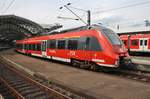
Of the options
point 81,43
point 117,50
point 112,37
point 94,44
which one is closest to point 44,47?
point 81,43

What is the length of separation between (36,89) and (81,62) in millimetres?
7576

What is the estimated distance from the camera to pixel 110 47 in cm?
1645

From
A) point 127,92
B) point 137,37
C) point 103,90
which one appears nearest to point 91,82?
point 103,90

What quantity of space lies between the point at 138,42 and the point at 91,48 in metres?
19.6

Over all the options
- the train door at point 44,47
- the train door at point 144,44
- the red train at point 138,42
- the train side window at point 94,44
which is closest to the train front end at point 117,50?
the train side window at point 94,44

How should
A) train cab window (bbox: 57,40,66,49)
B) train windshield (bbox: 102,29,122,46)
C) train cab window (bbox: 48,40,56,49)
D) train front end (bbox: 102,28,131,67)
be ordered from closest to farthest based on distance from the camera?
1. train front end (bbox: 102,28,131,67)
2. train windshield (bbox: 102,29,122,46)
3. train cab window (bbox: 57,40,66,49)
4. train cab window (bbox: 48,40,56,49)

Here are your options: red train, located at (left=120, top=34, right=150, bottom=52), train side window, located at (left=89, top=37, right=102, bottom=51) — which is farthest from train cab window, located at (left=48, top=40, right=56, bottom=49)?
red train, located at (left=120, top=34, right=150, bottom=52)

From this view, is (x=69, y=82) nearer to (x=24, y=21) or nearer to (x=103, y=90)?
(x=103, y=90)

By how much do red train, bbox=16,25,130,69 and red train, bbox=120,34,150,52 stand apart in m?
14.4

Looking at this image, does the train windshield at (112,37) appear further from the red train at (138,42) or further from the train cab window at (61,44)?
the red train at (138,42)

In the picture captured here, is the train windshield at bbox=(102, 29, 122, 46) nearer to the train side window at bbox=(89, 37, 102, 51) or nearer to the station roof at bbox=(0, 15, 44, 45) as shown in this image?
the train side window at bbox=(89, 37, 102, 51)

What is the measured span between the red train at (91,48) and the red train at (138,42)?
14362 mm

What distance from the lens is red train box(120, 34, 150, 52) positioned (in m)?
34.1

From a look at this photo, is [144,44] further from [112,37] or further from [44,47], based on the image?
[112,37]
